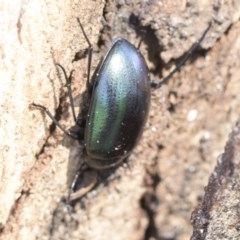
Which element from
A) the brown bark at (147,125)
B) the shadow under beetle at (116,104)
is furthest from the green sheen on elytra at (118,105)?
the brown bark at (147,125)

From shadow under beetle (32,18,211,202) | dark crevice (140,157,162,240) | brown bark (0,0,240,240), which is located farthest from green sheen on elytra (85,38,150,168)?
dark crevice (140,157,162,240)

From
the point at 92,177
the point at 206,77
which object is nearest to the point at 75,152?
the point at 92,177

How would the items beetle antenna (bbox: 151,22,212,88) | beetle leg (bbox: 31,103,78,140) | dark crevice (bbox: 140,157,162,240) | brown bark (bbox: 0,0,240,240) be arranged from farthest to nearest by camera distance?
1. dark crevice (bbox: 140,157,162,240)
2. beetle antenna (bbox: 151,22,212,88)
3. beetle leg (bbox: 31,103,78,140)
4. brown bark (bbox: 0,0,240,240)

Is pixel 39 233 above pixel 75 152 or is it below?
below

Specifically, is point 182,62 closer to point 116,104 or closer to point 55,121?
point 116,104

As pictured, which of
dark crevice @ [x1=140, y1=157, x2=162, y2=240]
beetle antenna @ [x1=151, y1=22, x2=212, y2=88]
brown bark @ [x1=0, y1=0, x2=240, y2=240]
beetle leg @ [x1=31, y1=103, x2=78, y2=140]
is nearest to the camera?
brown bark @ [x1=0, y1=0, x2=240, y2=240]

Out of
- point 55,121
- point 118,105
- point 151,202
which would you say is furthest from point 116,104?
point 151,202

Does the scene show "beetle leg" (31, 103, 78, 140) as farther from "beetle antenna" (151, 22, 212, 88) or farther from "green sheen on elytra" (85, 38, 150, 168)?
"beetle antenna" (151, 22, 212, 88)

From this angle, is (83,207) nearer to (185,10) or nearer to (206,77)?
(206,77)
